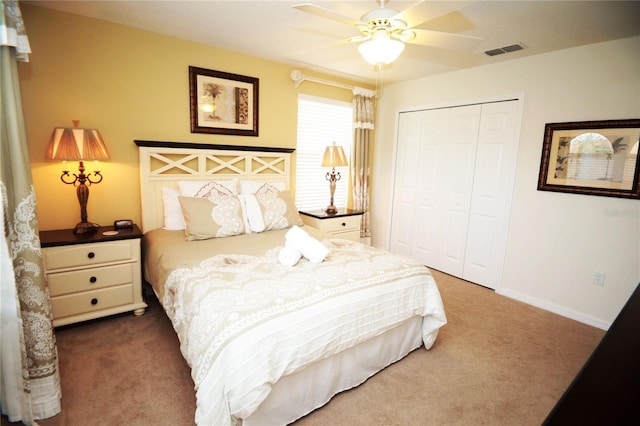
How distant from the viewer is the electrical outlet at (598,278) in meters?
2.87

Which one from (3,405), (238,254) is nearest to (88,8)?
(238,254)

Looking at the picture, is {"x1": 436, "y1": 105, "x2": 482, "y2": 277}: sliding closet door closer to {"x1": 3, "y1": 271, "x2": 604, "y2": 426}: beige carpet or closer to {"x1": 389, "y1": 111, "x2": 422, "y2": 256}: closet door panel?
{"x1": 389, "y1": 111, "x2": 422, "y2": 256}: closet door panel

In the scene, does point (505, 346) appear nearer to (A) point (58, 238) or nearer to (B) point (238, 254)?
(B) point (238, 254)

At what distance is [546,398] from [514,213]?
1961mm

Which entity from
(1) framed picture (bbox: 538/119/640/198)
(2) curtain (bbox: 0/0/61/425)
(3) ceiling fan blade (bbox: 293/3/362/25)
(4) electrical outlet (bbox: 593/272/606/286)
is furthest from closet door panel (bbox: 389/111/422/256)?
(2) curtain (bbox: 0/0/61/425)

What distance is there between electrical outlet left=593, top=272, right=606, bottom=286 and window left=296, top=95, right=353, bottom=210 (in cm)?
292

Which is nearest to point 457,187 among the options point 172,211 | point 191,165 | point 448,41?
point 448,41

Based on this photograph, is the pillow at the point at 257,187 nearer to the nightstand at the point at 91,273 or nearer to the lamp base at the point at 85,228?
the nightstand at the point at 91,273

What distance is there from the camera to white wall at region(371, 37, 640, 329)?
2.73 metres

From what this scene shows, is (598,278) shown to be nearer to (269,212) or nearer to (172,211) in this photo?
(269,212)

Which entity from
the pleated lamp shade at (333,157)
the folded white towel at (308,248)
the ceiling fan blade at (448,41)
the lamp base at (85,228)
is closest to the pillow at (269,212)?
the folded white towel at (308,248)

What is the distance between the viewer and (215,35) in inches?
115

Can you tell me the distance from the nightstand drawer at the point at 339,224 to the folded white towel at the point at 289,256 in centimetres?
161

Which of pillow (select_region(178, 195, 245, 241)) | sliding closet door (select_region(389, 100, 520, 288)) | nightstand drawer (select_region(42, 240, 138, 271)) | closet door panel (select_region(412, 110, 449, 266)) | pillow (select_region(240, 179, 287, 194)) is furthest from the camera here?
closet door panel (select_region(412, 110, 449, 266))
